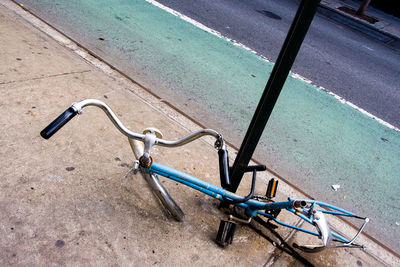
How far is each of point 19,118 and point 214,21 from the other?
507 centimetres

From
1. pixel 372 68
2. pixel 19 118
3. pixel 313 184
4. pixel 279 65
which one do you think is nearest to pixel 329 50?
pixel 372 68

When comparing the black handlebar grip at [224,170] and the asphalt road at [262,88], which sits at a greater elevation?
the black handlebar grip at [224,170]

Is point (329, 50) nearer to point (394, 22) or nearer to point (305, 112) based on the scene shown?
point (305, 112)

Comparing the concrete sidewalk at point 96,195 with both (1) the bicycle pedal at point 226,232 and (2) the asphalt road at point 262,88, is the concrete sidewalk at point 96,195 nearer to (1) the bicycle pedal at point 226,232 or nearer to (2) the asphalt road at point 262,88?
(1) the bicycle pedal at point 226,232

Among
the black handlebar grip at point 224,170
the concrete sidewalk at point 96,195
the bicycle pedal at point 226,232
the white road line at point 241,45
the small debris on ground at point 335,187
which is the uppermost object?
the black handlebar grip at point 224,170

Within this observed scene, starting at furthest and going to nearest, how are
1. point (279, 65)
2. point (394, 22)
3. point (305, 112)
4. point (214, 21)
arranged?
point (394, 22)
point (214, 21)
point (305, 112)
point (279, 65)

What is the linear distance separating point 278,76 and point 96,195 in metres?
1.61

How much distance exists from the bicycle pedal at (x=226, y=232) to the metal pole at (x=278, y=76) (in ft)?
1.01

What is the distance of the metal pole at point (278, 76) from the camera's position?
6.36ft

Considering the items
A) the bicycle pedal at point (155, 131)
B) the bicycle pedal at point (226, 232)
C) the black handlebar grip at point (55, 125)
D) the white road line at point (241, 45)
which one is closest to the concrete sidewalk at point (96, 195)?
the bicycle pedal at point (226, 232)

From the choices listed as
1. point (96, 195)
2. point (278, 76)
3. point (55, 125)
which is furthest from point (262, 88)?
point (55, 125)

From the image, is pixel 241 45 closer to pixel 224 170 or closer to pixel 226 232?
pixel 226 232

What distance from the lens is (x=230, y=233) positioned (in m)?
2.36

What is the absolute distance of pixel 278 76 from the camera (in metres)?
2.12
